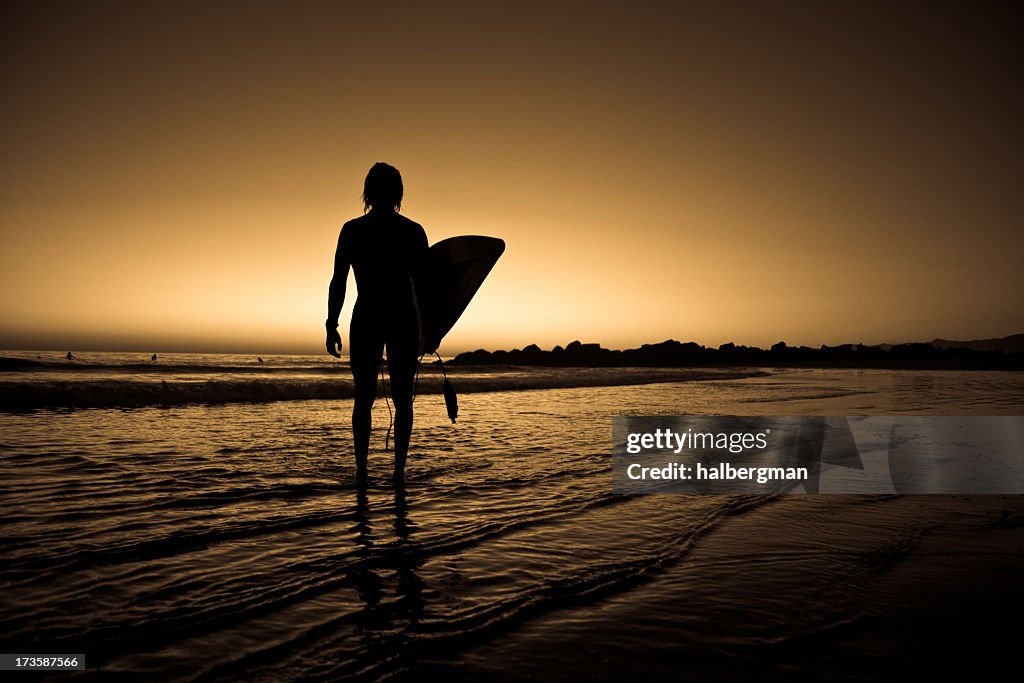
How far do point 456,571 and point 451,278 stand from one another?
136 inches

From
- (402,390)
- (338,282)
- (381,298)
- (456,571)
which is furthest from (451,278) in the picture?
(456,571)

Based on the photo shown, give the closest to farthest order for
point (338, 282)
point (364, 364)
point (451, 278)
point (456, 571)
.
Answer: point (456, 571) → point (364, 364) → point (338, 282) → point (451, 278)

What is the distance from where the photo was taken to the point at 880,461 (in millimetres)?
6504

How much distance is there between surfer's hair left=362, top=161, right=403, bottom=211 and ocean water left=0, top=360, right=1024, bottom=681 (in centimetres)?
239

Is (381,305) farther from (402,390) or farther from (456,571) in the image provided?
(456,571)

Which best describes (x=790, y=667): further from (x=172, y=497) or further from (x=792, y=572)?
(x=172, y=497)

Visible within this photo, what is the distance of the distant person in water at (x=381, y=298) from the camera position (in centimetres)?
518

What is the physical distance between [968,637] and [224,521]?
3.88m

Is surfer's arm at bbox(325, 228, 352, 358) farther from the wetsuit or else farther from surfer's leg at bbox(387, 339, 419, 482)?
surfer's leg at bbox(387, 339, 419, 482)

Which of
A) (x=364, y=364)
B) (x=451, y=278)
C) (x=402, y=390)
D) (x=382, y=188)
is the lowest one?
(x=402, y=390)

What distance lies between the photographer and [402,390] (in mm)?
5336

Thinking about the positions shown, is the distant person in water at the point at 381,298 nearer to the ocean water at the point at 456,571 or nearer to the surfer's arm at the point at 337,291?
the surfer's arm at the point at 337,291

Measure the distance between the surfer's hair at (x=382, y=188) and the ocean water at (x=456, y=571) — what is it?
2.39m

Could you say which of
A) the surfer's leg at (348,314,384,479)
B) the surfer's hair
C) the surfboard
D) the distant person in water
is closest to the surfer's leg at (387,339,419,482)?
the distant person in water
